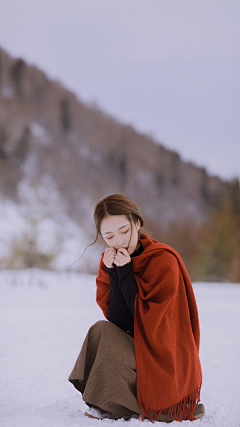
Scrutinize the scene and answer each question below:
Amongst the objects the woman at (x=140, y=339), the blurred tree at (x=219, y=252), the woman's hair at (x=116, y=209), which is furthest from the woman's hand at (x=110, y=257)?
the blurred tree at (x=219, y=252)

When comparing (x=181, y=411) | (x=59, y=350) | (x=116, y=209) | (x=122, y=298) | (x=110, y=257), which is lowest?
(x=59, y=350)

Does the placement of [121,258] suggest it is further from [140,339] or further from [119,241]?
[140,339]

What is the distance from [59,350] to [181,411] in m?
1.42

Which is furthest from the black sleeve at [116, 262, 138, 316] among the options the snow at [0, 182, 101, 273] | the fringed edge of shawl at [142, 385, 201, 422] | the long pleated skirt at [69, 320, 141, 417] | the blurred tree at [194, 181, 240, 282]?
the blurred tree at [194, 181, 240, 282]

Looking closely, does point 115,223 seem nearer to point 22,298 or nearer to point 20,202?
point 22,298

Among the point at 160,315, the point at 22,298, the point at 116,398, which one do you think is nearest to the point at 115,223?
the point at 160,315

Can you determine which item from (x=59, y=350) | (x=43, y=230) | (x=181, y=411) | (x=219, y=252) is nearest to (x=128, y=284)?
(x=181, y=411)

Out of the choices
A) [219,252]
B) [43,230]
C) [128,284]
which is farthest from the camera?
[219,252]

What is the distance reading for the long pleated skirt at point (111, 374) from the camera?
3.69 ft

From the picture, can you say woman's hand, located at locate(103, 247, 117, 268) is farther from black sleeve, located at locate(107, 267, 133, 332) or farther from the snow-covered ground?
the snow-covered ground

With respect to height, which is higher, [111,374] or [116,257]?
[116,257]

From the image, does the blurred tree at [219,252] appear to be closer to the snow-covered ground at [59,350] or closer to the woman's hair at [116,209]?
the snow-covered ground at [59,350]

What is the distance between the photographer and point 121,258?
50.1 inches

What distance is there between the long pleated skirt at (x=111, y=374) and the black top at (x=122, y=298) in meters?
0.08
